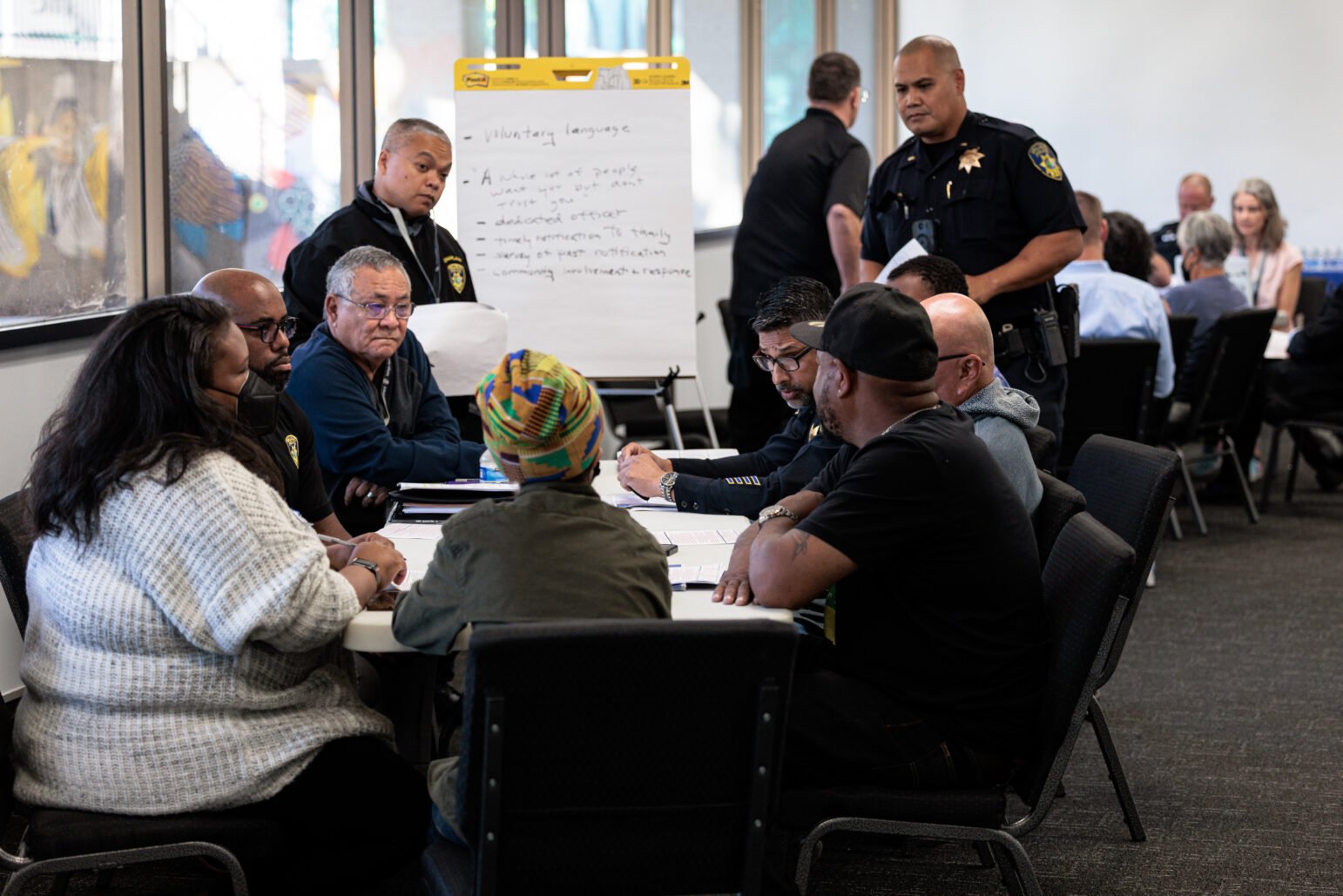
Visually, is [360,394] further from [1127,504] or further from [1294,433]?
[1294,433]

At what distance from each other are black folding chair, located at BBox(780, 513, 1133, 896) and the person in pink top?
20.3 ft

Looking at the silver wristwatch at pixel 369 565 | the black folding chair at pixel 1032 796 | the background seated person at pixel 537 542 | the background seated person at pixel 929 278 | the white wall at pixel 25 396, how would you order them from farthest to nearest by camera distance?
the white wall at pixel 25 396 < the background seated person at pixel 929 278 < the silver wristwatch at pixel 369 565 < the black folding chair at pixel 1032 796 < the background seated person at pixel 537 542

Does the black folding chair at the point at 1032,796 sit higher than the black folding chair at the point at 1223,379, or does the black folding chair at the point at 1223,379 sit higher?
the black folding chair at the point at 1223,379

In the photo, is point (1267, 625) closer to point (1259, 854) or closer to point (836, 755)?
point (1259, 854)

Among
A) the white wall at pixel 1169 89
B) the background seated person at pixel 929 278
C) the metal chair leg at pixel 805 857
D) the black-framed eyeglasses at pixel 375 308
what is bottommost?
the metal chair leg at pixel 805 857

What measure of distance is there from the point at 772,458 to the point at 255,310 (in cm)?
117

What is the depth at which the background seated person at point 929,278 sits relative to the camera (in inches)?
122

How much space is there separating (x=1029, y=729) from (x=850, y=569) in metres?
0.38

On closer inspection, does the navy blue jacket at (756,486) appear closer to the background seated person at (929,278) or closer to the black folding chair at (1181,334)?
the background seated person at (929,278)

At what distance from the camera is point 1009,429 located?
2.59m

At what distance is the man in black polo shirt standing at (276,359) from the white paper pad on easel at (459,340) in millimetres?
1106

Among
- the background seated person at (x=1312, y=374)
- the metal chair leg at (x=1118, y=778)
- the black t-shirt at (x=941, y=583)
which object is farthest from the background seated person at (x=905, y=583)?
the background seated person at (x=1312, y=374)

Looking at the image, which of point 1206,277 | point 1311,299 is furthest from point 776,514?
point 1311,299

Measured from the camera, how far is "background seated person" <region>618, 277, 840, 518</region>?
112 inches
